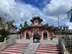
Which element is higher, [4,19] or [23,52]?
[4,19]

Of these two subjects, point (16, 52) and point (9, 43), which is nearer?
point (16, 52)

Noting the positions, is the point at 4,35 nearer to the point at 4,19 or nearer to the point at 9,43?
the point at 4,19

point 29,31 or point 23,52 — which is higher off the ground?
point 29,31

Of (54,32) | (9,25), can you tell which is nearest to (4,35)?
(9,25)

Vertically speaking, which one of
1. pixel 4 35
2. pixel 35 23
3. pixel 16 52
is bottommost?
pixel 16 52

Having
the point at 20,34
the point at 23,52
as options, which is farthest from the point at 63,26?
the point at 23,52

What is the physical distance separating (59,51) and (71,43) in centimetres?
334

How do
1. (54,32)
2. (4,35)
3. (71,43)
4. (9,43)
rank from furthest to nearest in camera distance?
(54,32), (4,35), (9,43), (71,43)

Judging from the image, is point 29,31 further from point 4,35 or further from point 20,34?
point 4,35

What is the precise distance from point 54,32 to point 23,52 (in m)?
18.7

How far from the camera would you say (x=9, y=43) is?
26.7 m

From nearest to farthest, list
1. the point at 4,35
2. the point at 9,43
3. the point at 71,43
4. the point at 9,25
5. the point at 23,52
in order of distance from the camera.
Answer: the point at 23,52, the point at 71,43, the point at 9,43, the point at 4,35, the point at 9,25

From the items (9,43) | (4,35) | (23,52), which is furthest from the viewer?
(4,35)

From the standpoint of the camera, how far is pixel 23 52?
21891mm
